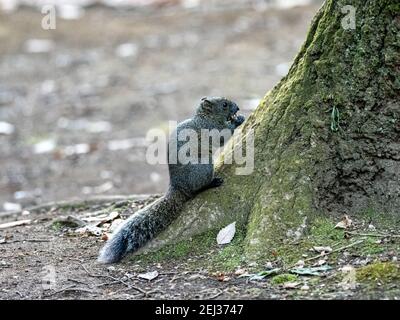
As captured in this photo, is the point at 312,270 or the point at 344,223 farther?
the point at 344,223

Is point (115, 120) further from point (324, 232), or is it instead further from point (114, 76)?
point (324, 232)

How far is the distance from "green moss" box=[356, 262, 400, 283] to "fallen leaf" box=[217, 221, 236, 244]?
893 millimetres

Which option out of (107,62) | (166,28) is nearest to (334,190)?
(107,62)

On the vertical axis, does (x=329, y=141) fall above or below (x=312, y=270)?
above

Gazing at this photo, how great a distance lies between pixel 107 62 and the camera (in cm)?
1267

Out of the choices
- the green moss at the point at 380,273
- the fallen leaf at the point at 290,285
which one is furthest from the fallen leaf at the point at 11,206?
the green moss at the point at 380,273

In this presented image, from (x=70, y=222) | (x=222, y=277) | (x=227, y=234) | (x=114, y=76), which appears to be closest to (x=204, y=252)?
(x=227, y=234)

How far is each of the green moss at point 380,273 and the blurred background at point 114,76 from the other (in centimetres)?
391

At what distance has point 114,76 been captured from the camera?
1207cm

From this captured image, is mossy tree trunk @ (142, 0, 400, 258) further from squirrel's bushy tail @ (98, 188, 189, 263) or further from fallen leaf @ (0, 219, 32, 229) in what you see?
fallen leaf @ (0, 219, 32, 229)

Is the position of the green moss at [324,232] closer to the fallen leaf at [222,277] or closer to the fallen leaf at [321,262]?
the fallen leaf at [321,262]

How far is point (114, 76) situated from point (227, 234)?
7.55 m

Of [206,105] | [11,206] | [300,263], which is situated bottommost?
[11,206]

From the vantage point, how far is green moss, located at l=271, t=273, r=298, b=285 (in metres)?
4.28
